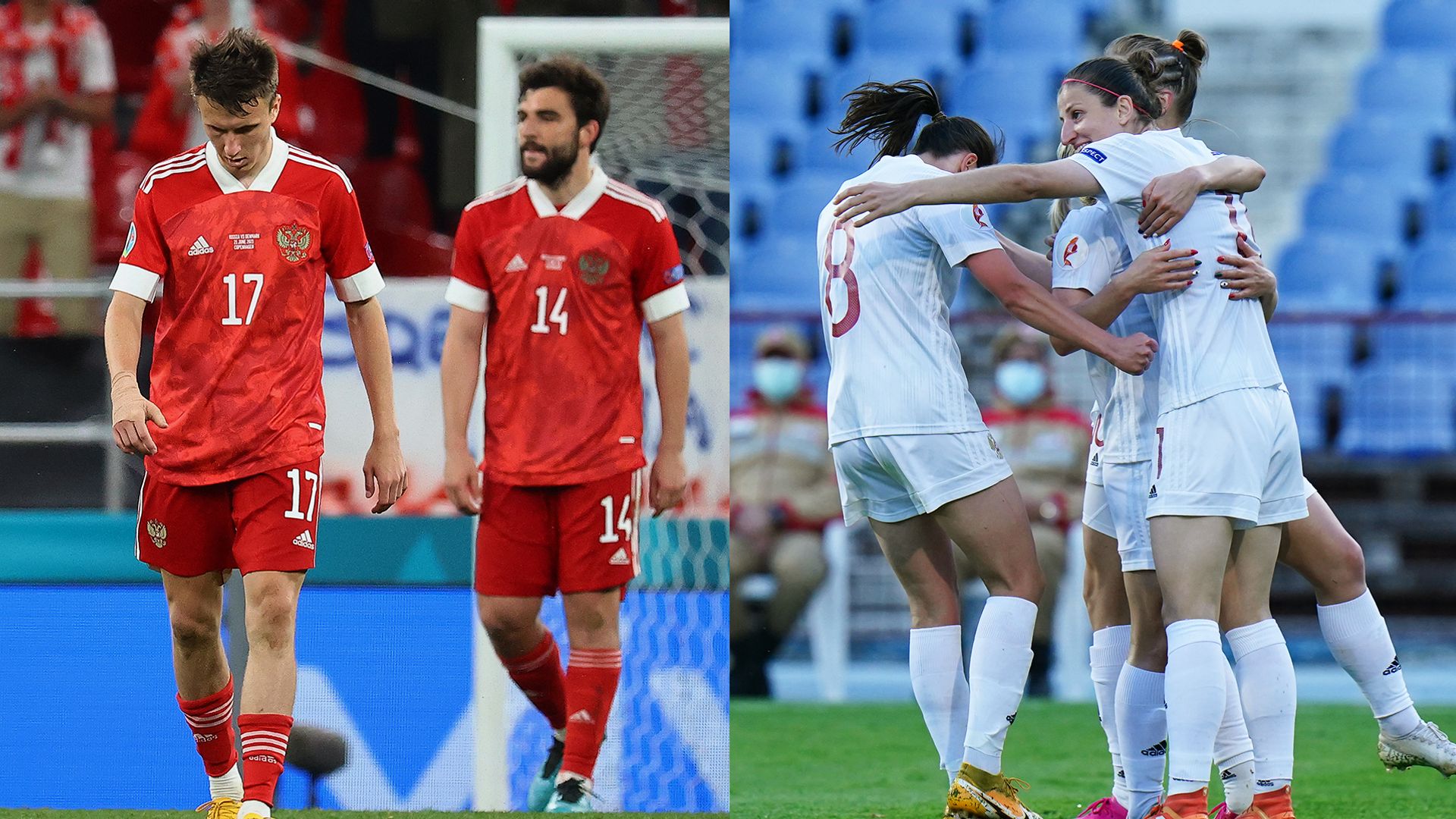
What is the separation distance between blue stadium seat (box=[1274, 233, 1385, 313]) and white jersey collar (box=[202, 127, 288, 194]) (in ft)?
26.1

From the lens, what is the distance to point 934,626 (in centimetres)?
376

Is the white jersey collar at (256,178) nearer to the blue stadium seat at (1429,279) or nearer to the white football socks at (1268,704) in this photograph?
the white football socks at (1268,704)

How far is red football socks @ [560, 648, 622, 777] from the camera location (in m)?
4.30

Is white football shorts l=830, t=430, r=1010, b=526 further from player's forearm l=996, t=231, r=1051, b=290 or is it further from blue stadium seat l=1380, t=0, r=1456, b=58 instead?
blue stadium seat l=1380, t=0, r=1456, b=58

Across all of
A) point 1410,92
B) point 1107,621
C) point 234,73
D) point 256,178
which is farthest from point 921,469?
point 1410,92

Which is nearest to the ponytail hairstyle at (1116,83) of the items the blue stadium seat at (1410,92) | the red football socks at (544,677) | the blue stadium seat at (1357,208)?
the red football socks at (544,677)

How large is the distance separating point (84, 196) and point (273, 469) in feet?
5.36

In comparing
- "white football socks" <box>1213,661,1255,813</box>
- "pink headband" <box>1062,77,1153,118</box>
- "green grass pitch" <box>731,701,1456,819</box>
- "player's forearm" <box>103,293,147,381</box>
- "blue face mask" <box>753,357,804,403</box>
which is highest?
"pink headband" <box>1062,77,1153,118</box>

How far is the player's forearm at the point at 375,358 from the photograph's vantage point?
3.92m

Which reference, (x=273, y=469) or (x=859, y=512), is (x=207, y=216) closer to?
(x=273, y=469)

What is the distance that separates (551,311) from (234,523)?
3.17ft

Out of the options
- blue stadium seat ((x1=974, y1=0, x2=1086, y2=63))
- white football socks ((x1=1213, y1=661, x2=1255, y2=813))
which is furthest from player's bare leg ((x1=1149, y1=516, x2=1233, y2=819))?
blue stadium seat ((x1=974, y1=0, x2=1086, y2=63))

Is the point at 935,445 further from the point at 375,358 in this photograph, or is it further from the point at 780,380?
the point at 780,380

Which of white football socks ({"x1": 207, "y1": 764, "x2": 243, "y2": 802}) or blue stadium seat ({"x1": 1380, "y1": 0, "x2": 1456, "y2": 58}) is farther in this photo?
blue stadium seat ({"x1": 1380, "y1": 0, "x2": 1456, "y2": 58})
